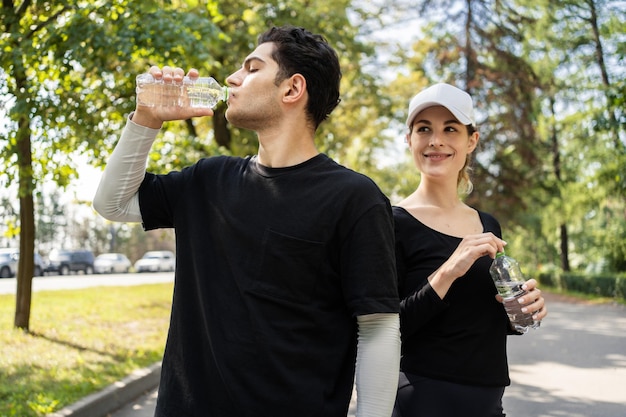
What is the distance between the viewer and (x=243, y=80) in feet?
7.29

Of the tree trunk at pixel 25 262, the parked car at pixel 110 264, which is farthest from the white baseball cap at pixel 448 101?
the parked car at pixel 110 264

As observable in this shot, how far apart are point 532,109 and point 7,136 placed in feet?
76.2

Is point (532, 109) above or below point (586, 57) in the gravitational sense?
below

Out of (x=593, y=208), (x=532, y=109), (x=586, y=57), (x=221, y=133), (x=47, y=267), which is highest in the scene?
(x=586, y=57)

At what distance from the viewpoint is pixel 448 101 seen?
2744 mm

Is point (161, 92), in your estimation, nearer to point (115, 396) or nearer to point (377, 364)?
point (377, 364)

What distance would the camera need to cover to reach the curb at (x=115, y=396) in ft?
18.7

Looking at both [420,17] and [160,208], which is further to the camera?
[420,17]

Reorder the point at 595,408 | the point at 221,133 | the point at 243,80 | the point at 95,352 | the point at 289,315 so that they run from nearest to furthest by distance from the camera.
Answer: the point at 289,315 → the point at 243,80 → the point at 595,408 → the point at 95,352 → the point at 221,133

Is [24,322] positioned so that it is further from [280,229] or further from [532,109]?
[532,109]

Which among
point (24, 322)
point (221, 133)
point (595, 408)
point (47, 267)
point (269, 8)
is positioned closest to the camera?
point (595, 408)

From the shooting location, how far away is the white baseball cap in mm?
2746

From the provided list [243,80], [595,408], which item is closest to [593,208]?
[595,408]

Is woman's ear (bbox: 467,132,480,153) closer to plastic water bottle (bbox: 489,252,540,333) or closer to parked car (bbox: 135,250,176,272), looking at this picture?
plastic water bottle (bbox: 489,252,540,333)
